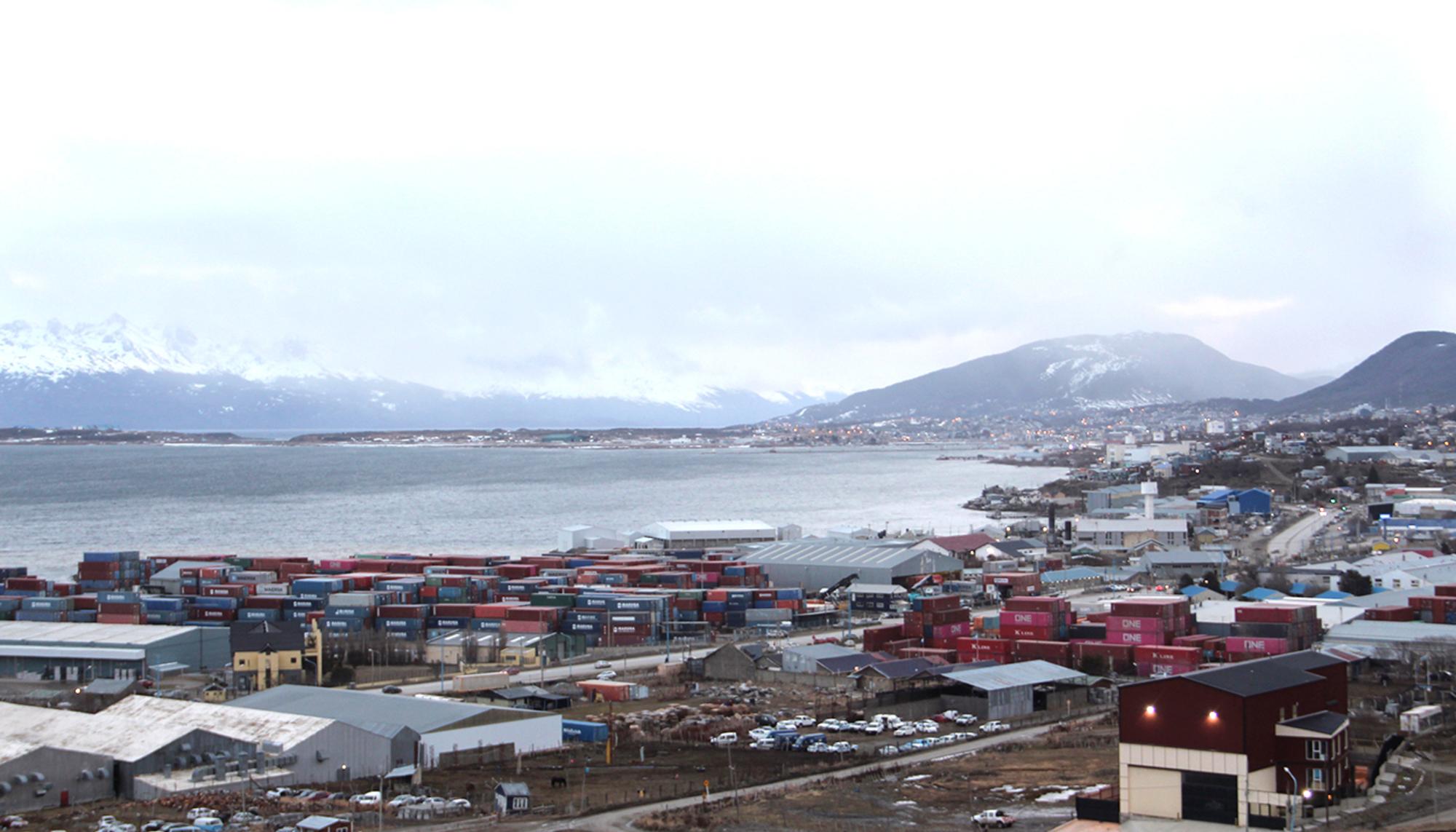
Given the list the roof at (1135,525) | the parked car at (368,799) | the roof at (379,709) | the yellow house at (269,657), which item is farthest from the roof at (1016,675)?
the roof at (1135,525)

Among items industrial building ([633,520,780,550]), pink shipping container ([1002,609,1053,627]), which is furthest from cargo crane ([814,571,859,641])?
industrial building ([633,520,780,550])

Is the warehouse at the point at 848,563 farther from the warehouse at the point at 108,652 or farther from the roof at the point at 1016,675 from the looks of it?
the warehouse at the point at 108,652

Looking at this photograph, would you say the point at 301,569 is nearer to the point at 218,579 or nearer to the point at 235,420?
the point at 218,579

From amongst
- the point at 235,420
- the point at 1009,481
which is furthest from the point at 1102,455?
the point at 235,420

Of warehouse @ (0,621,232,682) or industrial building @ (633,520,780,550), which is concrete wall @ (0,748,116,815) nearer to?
warehouse @ (0,621,232,682)

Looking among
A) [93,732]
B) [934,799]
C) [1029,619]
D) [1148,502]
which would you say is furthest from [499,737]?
[1148,502]

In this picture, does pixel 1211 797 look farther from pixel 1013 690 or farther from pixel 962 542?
pixel 962 542
